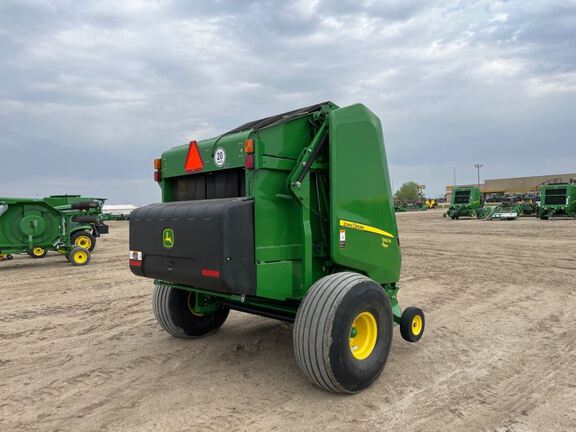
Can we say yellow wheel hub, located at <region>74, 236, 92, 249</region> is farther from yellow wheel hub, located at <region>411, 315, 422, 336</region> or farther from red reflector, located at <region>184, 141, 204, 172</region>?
yellow wheel hub, located at <region>411, 315, 422, 336</region>

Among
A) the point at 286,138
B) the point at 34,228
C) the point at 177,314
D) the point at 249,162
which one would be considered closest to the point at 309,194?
the point at 286,138

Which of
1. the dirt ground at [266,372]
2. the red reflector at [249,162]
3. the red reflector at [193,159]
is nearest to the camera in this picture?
the dirt ground at [266,372]

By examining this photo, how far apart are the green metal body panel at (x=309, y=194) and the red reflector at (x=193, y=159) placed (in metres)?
0.05

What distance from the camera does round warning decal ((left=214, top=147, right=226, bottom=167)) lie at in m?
3.87

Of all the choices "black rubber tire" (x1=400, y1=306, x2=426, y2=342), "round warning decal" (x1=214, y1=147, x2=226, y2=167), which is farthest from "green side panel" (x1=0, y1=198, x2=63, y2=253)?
"black rubber tire" (x1=400, y1=306, x2=426, y2=342)

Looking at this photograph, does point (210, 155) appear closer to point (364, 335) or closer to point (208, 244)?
point (208, 244)

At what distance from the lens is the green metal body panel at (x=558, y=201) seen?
93.7 ft

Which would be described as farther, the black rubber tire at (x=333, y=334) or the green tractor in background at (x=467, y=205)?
the green tractor in background at (x=467, y=205)

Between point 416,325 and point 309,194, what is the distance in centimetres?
189

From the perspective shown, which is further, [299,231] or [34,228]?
[34,228]

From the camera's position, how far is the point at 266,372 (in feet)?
13.3

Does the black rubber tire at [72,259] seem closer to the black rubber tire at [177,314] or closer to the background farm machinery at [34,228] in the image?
the background farm machinery at [34,228]

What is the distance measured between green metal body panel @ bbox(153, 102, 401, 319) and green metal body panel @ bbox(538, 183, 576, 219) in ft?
95.9

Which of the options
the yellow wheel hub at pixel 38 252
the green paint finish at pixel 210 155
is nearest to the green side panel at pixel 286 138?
the green paint finish at pixel 210 155
